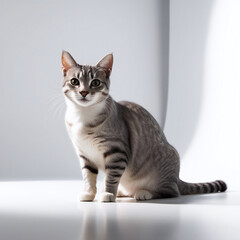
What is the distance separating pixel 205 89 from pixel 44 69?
1.56m

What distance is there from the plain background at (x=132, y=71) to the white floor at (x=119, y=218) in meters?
1.43

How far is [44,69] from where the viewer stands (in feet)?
16.0

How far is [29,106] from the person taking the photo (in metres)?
4.82

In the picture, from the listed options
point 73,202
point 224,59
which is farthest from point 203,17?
point 73,202

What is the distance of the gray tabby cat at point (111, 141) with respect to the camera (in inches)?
104

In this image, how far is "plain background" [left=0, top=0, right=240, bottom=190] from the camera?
14.3ft

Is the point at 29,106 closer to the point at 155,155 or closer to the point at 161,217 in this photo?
the point at 155,155

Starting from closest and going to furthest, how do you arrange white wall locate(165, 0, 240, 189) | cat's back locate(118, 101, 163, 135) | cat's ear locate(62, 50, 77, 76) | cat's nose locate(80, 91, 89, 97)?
cat's nose locate(80, 91, 89, 97)
cat's ear locate(62, 50, 77, 76)
cat's back locate(118, 101, 163, 135)
white wall locate(165, 0, 240, 189)

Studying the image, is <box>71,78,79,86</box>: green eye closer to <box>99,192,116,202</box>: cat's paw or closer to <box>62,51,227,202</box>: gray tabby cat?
<box>62,51,227,202</box>: gray tabby cat

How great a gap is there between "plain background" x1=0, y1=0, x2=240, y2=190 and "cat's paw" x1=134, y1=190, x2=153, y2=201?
1.40 metres

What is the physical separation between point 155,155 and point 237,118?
153 centimetres

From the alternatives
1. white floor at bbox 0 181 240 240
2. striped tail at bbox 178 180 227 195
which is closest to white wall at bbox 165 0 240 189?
striped tail at bbox 178 180 227 195

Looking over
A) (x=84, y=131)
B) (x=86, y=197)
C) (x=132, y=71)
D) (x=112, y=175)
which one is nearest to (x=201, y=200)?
(x=112, y=175)

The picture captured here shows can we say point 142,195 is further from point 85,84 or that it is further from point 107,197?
point 85,84
